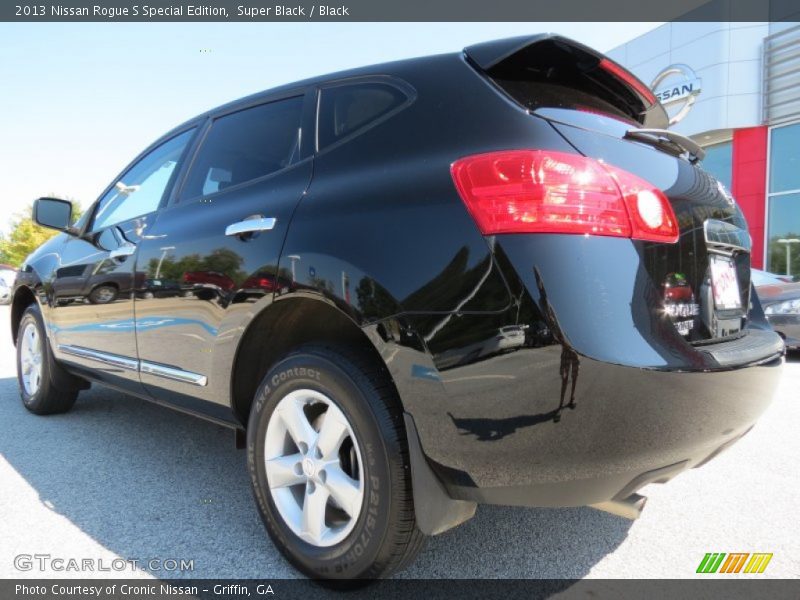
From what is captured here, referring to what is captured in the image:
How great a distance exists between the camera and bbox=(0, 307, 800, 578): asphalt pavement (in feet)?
6.42

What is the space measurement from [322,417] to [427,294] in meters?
0.64

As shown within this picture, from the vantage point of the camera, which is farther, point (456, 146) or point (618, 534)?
point (618, 534)

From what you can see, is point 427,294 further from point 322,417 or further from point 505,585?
point 505,585

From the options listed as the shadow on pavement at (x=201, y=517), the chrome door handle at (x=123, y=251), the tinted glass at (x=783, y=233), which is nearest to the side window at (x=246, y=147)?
the chrome door handle at (x=123, y=251)

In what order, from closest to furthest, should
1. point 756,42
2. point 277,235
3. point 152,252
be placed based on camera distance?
point 277,235, point 152,252, point 756,42

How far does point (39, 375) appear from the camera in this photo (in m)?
3.96

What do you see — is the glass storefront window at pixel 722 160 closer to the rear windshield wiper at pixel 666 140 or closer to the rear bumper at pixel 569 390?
the rear windshield wiper at pixel 666 140

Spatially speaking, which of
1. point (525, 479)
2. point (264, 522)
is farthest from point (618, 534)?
point (264, 522)

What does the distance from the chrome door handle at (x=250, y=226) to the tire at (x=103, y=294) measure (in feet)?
3.62

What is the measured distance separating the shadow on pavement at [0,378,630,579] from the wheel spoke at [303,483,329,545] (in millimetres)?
232

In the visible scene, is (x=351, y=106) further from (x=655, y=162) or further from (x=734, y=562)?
(x=734, y=562)

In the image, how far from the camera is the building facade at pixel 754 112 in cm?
1437

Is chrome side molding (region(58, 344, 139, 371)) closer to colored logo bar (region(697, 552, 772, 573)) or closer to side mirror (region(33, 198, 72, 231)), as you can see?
side mirror (region(33, 198, 72, 231))

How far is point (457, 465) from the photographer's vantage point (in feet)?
4.78
